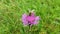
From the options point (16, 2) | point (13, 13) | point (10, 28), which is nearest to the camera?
point (10, 28)

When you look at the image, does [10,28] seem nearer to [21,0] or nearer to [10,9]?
[10,9]

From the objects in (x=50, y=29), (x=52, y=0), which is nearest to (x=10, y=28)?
(x=50, y=29)

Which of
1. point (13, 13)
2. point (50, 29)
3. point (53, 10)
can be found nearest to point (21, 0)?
point (13, 13)

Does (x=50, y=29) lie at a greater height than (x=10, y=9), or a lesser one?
lesser

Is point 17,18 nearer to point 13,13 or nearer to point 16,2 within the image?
point 13,13

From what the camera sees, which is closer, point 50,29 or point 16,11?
point 50,29

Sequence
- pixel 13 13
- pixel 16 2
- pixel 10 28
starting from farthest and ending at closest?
pixel 16 2
pixel 13 13
pixel 10 28
